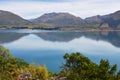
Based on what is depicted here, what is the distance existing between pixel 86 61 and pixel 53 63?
1567 inches

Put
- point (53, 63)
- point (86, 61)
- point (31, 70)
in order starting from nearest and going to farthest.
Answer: point (31, 70), point (86, 61), point (53, 63)

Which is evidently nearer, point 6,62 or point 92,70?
point 92,70

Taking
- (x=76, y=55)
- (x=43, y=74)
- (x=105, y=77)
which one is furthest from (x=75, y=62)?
(x=105, y=77)

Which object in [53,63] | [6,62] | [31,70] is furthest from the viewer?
[53,63]

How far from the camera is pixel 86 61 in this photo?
3969cm

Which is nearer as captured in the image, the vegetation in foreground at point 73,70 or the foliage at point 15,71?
the vegetation in foreground at point 73,70

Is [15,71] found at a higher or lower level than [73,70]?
lower

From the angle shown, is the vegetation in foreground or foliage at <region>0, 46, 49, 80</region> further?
foliage at <region>0, 46, 49, 80</region>

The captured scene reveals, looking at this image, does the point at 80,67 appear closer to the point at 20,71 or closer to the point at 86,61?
the point at 86,61

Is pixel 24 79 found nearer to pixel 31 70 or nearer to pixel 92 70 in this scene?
pixel 31 70

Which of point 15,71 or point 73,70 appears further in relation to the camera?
point 15,71

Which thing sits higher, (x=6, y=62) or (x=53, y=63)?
(x=6, y=62)

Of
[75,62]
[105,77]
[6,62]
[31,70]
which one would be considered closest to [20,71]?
[31,70]

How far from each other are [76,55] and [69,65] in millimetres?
1879
